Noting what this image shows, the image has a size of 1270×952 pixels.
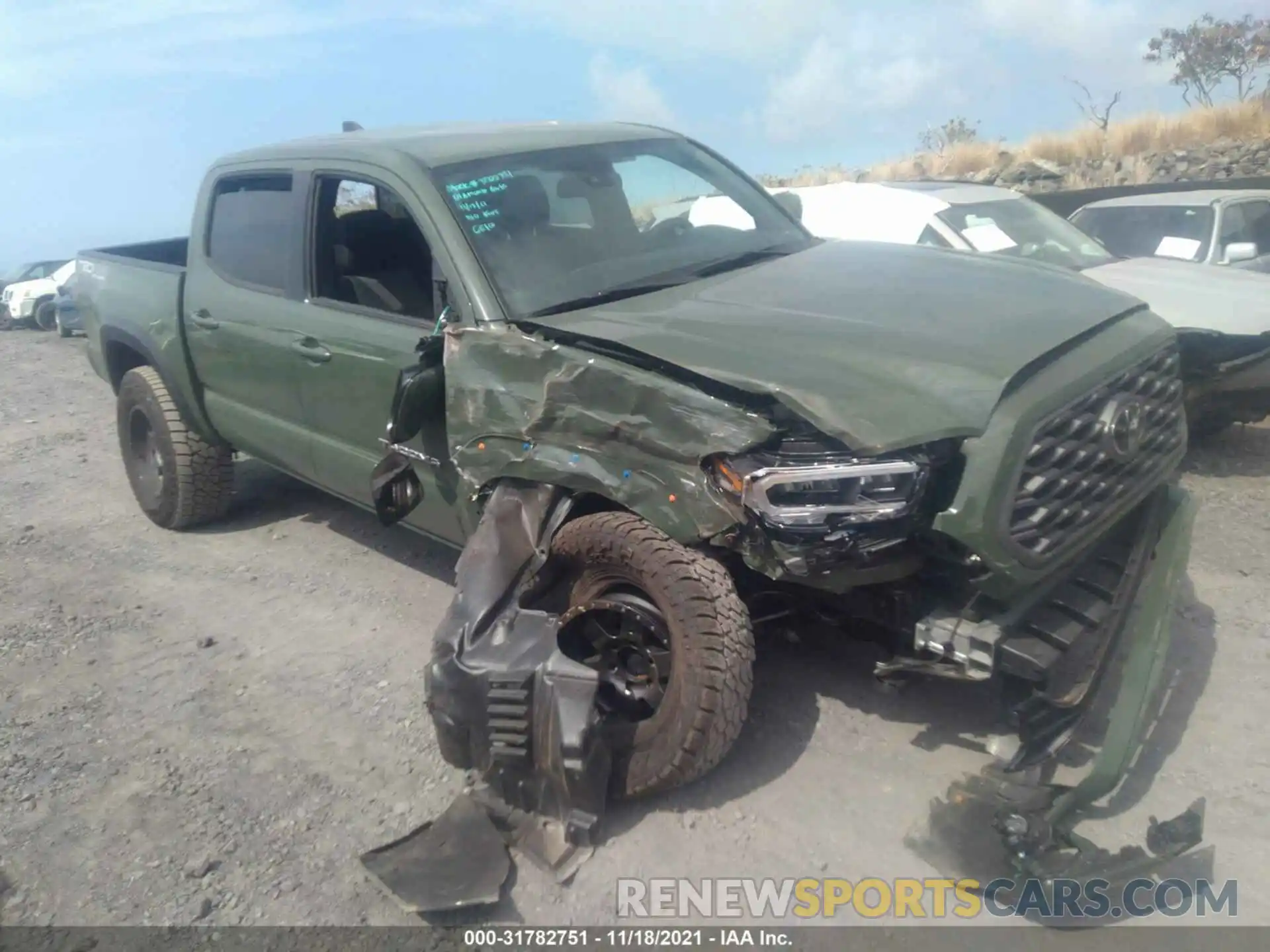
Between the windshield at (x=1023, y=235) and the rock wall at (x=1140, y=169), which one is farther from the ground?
the windshield at (x=1023, y=235)

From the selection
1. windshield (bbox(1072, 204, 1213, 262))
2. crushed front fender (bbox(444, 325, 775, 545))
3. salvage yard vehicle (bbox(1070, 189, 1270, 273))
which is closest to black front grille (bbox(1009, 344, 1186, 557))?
crushed front fender (bbox(444, 325, 775, 545))

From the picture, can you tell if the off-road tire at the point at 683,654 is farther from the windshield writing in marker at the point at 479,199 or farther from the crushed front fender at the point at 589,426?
the windshield writing in marker at the point at 479,199

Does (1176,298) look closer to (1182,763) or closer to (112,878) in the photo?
(1182,763)

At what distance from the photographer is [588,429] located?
312 cm

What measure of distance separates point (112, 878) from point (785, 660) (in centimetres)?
231

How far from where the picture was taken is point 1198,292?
596 cm

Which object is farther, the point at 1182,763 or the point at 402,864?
the point at 1182,763

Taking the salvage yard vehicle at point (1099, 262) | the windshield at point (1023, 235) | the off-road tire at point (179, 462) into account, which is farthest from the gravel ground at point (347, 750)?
the windshield at point (1023, 235)

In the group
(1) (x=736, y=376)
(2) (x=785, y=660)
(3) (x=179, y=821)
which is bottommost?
(3) (x=179, y=821)

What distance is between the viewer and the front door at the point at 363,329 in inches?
156

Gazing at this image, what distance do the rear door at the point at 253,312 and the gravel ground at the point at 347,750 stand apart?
2.54ft

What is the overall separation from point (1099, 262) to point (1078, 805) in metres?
5.21

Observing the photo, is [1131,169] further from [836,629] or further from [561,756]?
[561,756]

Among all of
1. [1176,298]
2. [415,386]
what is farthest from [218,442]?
[1176,298]
